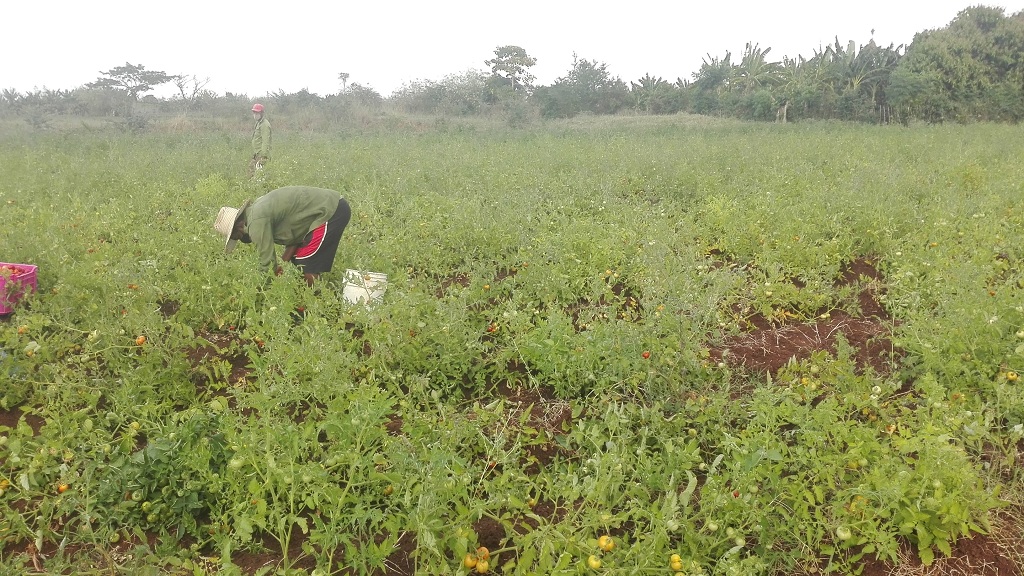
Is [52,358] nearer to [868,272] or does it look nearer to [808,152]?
[868,272]

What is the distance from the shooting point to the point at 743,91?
3100 centimetres

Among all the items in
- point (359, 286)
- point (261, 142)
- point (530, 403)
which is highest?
point (261, 142)

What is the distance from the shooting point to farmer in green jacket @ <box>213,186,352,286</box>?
4.27 metres

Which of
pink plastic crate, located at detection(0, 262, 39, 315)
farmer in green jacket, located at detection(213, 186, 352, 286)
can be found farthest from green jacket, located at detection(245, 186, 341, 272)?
pink plastic crate, located at detection(0, 262, 39, 315)

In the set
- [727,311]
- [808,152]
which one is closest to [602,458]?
[727,311]

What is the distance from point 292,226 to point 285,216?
0.09m

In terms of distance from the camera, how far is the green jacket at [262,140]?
989 cm

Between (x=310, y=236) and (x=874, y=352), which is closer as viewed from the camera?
(x=874, y=352)

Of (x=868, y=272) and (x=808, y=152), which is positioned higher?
(x=808, y=152)

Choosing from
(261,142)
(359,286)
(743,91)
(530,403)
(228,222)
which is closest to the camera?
(530,403)

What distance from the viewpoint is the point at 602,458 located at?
2.30 m

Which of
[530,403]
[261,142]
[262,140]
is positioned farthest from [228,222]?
[261,142]

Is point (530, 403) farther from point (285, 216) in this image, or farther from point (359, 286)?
point (285, 216)

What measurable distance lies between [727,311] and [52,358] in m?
4.31
